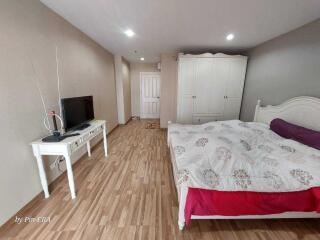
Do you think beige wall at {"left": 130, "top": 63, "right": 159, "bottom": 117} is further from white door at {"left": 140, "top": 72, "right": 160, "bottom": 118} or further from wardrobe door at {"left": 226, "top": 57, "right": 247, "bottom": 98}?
wardrobe door at {"left": 226, "top": 57, "right": 247, "bottom": 98}

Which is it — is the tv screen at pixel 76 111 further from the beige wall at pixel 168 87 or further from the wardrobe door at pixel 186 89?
the beige wall at pixel 168 87

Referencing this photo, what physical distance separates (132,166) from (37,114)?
1.63 meters

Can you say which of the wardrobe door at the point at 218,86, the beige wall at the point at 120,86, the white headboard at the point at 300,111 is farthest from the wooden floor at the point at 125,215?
the beige wall at the point at 120,86

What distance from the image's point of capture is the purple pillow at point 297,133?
178 centimetres

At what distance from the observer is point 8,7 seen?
56.7 inches

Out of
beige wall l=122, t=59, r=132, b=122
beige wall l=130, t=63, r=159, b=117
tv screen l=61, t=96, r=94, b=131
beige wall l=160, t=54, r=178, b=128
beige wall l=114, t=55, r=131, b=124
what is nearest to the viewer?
tv screen l=61, t=96, r=94, b=131

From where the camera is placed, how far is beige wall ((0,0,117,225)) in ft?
4.73

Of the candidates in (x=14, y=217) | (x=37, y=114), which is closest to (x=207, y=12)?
(x=37, y=114)

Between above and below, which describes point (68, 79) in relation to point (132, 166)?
above

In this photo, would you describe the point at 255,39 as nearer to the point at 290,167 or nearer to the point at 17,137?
the point at 290,167

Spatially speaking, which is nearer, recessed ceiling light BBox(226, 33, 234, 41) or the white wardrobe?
recessed ceiling light BBox(226, 33, 234, 41)

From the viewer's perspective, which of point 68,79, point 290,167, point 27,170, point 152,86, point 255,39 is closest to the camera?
point 290,167

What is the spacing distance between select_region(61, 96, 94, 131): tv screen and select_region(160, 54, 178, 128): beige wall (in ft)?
7.97

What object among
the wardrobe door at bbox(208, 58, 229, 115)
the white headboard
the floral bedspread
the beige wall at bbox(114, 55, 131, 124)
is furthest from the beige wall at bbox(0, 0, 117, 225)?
the white headboard
